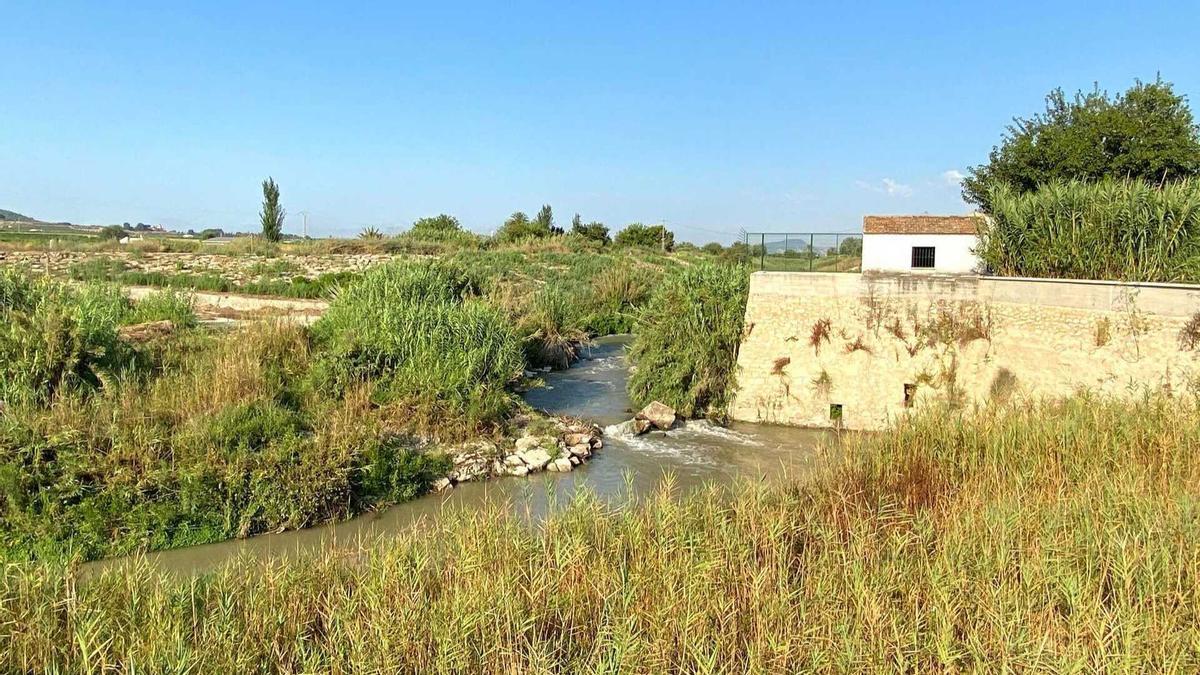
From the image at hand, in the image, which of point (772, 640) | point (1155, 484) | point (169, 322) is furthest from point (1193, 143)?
point (169, 322)

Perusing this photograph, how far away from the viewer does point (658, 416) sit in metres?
15.6

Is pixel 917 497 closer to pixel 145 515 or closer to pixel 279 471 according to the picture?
pixel 279 471

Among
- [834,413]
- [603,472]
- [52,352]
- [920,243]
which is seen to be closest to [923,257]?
[920,243]

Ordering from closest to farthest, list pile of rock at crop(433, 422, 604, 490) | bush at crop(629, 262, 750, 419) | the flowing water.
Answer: the flowing water, pile of rock at crop(433, 422, 604, 490), bush at crop(629, 262, 750, 419)

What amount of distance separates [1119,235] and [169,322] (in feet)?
64.0

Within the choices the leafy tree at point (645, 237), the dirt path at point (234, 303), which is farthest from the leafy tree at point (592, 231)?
the dirt path at point (234, 303)

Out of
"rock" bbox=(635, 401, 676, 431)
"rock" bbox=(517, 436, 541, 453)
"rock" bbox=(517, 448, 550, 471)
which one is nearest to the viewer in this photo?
"rock" bbox=(517, 448, 550, 471)

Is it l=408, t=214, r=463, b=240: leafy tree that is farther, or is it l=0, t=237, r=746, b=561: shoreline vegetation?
l=408, t=214, r=463, b=240: leafy tree

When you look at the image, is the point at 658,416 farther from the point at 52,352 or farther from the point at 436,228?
the point at 436,228

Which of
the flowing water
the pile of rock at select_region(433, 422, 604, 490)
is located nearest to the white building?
the flowing water

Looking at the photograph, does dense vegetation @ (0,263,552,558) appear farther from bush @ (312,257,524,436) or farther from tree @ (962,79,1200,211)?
tree @ (962,79,1200,211)

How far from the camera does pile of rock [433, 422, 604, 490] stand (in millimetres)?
11969

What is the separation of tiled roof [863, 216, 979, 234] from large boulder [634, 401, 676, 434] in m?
13.0

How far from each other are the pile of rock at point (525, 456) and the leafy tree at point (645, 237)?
170ft
